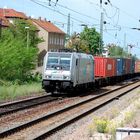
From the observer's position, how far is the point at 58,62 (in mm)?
30688

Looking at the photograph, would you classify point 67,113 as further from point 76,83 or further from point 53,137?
point 76,83

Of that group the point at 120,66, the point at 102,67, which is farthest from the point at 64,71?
the point at 120,66

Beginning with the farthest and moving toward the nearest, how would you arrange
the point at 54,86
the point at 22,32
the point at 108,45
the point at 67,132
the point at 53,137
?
the point at 108,45 → the point at 22,32 → the point at 54,86 → the point at 67,132 → the point at 53,137

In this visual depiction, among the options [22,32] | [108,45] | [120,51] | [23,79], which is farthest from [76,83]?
[108,45]

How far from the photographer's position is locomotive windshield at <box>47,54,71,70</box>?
99.8 ft

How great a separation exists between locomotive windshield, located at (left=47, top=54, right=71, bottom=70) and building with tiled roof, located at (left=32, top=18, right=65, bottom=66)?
269ft

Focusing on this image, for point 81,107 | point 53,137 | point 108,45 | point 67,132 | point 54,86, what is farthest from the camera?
point 108,45

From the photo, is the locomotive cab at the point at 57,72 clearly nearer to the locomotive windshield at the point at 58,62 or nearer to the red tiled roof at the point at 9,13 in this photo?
the locomotive windshield at the point at 58,62

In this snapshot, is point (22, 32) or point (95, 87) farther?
point (22, 32)

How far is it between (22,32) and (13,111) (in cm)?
6692

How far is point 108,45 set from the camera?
5497 inches

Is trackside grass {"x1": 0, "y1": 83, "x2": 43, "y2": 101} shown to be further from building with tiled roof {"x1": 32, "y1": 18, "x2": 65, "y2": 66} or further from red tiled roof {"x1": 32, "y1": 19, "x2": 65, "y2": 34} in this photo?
red tiled roof {"x1": 32, "y1": 19, "x2": 65, "y2": 34}

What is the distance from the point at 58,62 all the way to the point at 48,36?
88825 millimetres

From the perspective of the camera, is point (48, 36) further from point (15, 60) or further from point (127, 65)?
point (15, 60)
